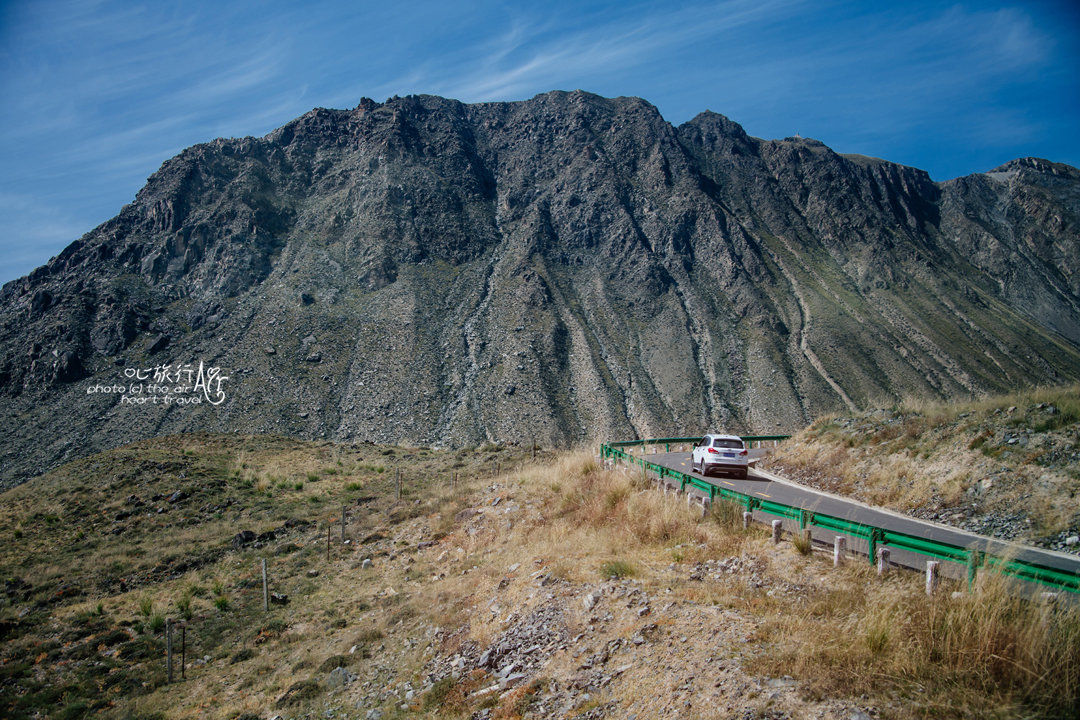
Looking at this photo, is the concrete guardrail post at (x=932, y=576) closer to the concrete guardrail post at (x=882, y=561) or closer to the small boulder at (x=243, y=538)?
the concrete guardrail post at (x=882, y=561)

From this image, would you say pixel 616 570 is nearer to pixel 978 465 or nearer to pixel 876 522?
pixel 876 522

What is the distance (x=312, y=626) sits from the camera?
16.4 metres

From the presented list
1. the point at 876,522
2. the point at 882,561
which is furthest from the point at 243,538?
the point at 882,561

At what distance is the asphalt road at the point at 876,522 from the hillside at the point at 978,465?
71cm

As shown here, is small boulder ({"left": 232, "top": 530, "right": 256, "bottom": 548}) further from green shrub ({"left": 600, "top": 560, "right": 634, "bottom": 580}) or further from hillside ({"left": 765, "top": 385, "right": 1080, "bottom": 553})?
hillside ({"left": 765, "top": 385, "right": 1080, "bottom": 553})

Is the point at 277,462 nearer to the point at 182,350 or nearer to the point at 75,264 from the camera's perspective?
the point at 182,350

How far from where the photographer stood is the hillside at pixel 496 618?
6113 mm

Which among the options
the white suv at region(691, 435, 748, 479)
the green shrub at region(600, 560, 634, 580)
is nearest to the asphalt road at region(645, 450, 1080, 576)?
the white suv at region(691, 435, 748, 479)

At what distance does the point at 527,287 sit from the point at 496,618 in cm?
8916

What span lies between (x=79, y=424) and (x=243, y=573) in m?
71.4

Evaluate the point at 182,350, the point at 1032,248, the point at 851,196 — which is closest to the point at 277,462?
the point at 182,350

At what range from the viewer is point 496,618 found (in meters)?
11.3

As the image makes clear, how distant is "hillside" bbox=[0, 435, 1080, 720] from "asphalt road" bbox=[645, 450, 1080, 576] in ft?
5.10

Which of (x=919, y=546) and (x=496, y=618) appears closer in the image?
(x=919, y=546)
